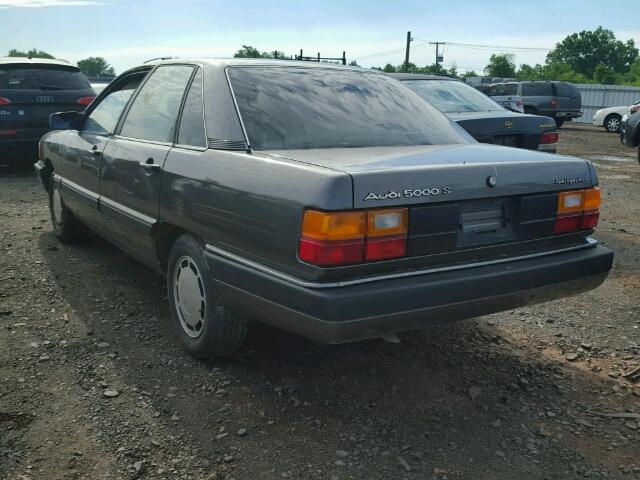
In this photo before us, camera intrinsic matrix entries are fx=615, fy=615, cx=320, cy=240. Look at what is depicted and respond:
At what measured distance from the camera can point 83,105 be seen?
29.2 feet

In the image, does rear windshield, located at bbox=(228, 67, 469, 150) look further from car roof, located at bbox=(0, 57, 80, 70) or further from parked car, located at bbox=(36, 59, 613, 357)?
car roof, located at bbox=(0, 57, 80, 70)

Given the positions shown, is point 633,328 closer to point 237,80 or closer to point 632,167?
point 237,80

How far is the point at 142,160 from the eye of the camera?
11.3 feet

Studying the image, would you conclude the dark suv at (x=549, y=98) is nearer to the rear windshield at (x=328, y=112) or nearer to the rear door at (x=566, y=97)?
the rear door at (x=566, y=97)

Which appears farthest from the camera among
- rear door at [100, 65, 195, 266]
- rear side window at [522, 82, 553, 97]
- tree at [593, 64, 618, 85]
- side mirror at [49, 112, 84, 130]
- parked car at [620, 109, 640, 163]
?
tree at [593, 64, 618, 85]

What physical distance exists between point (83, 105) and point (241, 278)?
730cm

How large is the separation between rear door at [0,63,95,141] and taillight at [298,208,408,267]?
24.4ft

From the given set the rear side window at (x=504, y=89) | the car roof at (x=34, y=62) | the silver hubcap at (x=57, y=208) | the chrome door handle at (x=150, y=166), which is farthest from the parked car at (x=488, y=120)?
the rear side window at (x=504, y=89)

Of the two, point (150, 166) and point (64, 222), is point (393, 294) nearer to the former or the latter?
point (150, 166)

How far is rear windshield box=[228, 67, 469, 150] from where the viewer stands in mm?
2959

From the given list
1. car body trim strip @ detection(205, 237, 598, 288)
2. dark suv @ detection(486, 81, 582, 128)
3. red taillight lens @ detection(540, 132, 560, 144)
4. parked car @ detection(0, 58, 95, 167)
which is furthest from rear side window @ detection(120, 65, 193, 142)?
dark suv @ detection(486, 81, 582, 128)

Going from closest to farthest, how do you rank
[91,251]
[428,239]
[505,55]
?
1. [428,239]
2. [91,251]
3. [505,55]

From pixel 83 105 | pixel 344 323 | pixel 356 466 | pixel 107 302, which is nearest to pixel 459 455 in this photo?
pixel 356 466

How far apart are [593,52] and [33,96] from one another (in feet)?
329
